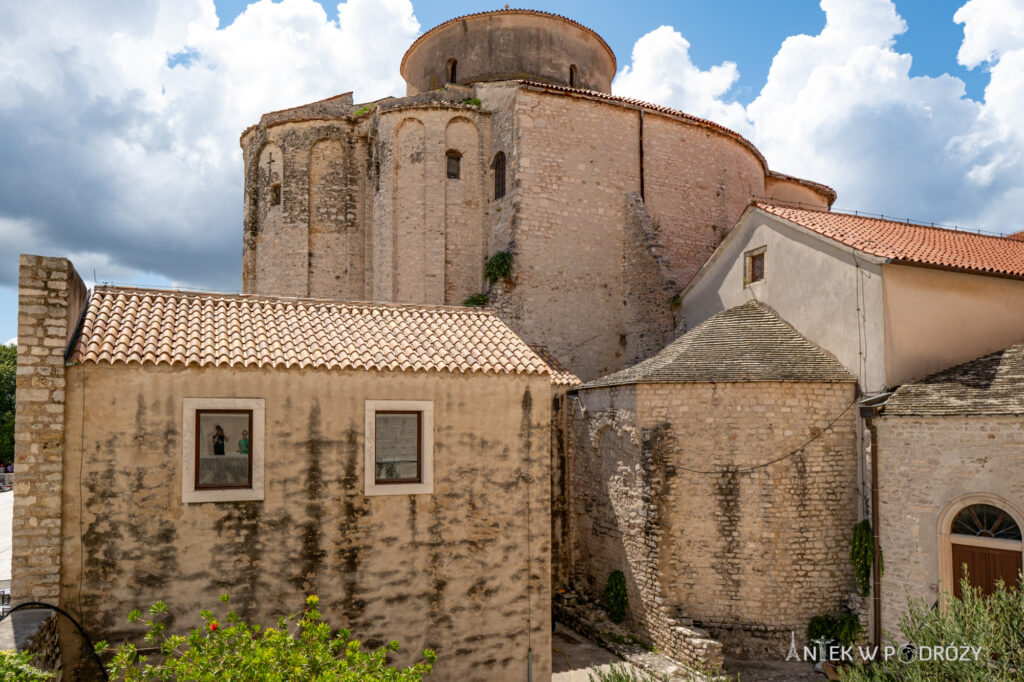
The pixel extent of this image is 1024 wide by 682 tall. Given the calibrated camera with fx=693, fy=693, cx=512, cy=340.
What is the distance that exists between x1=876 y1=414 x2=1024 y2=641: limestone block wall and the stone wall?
3.19ft

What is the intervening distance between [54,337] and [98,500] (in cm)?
229

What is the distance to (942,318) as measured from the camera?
49.1 feet

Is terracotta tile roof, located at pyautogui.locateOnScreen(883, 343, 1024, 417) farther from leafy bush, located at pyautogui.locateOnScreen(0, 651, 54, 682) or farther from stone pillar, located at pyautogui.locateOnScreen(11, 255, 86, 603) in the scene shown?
stone pillar, located at pyautogui.locateOnScreen(11, 255, 86, 603)

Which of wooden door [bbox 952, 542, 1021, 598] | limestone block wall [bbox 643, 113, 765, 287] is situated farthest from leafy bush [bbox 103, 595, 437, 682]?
limestone block wall [bbox 643, 113, 765, 287]

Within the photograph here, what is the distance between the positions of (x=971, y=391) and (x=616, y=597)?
334 inches

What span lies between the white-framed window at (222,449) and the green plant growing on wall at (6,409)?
42823 millimetres

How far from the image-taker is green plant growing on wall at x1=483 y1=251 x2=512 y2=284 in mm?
21406

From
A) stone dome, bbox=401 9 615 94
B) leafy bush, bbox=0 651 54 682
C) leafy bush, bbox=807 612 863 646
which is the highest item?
stone dome, bbox=401 9 615 94

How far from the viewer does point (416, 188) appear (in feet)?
76.8

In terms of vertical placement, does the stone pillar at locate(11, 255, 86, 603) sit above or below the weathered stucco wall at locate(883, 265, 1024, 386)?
below

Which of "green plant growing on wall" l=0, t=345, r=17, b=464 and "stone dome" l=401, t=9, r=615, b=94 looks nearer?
"stone dome" l=401, t=9, r=615, b=94

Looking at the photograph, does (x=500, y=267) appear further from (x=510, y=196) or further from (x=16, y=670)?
(x=16, y=670)

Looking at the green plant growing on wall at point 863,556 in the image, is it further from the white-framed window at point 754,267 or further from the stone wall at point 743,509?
the white-framed window at point 754,267

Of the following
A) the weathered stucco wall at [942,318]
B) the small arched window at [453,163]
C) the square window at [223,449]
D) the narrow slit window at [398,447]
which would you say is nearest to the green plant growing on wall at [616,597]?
the narrow slit window at [398,447]
